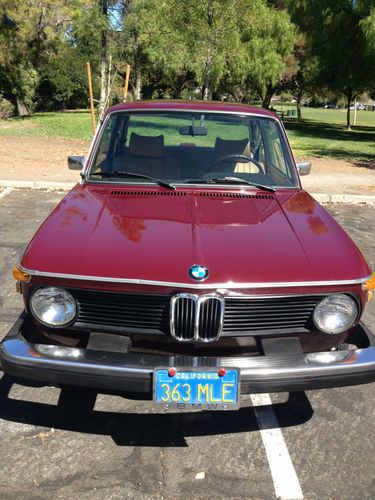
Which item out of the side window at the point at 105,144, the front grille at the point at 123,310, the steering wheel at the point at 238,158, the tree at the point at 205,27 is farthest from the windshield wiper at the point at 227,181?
the tree at the point at 205,27

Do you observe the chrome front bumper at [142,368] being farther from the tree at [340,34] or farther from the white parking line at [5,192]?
the tree at [340,34]

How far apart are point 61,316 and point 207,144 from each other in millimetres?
2126

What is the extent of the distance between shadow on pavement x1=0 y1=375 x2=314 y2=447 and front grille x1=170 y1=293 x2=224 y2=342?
31.4 inches

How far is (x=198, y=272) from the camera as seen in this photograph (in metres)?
2.43

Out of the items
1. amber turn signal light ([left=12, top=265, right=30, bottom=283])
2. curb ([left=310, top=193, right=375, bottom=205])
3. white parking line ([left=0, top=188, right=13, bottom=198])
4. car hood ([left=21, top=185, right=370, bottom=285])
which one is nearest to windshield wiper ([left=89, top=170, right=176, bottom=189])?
car hood ([left=21, top=185, right=370, bottom=285])

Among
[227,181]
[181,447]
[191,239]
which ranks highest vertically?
[227,181]

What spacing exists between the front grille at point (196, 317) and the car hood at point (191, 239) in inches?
4.0

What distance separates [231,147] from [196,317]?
2052 millimetres

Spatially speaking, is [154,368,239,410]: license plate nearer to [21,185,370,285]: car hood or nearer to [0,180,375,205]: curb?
[21,185,370,285]: car hood

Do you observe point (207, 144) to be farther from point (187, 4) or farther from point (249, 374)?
point (187, 4)

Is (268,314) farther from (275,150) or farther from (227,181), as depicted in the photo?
(275,150)

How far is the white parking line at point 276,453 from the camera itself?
2.53m

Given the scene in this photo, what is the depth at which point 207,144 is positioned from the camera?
4090mm

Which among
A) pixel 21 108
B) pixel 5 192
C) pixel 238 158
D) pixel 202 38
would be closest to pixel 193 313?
pixel 238 158
